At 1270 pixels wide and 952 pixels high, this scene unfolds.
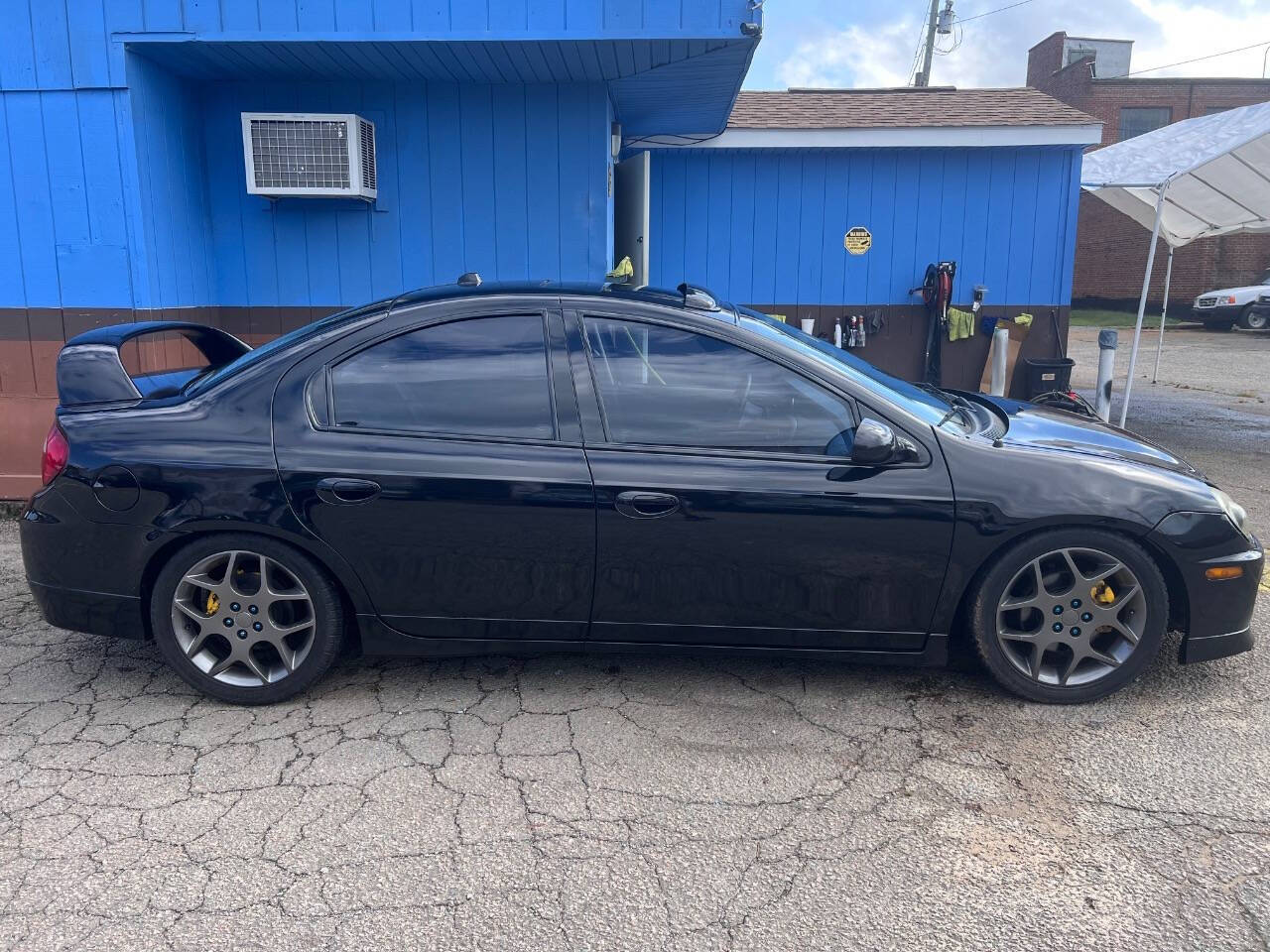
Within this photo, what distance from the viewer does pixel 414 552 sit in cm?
341

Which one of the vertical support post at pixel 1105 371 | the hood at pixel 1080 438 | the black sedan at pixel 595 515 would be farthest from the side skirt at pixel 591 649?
the vertical support post at pixel 1105 371

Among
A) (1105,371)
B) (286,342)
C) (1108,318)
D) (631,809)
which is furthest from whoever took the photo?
(1108,318)

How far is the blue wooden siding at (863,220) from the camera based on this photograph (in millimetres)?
9266

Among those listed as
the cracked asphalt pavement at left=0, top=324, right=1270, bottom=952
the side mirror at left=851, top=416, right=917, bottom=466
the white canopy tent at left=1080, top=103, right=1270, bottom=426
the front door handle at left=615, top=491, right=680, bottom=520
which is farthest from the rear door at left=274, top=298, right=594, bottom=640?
the white canopy tent at left=1080, top=103, right=1270, bottom=426

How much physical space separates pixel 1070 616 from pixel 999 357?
21.5ft

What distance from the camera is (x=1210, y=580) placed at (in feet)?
11.2

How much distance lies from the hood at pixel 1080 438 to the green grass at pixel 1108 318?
22323 millimetres

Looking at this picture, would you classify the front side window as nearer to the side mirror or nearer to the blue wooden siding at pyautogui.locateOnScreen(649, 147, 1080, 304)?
the blue wooden siding at pyautogui.locateOnScreen(649, 147, 1080, 304)

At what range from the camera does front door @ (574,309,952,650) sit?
3322 mm

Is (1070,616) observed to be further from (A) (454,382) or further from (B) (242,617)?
(B) (242,617)

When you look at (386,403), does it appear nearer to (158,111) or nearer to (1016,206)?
(158,111)

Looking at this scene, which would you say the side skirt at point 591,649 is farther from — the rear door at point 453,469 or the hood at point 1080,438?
the hood at point 1080,438

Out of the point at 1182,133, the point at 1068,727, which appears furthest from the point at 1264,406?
the point at 1068,727

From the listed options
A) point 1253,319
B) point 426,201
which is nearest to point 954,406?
→ point 426,201
